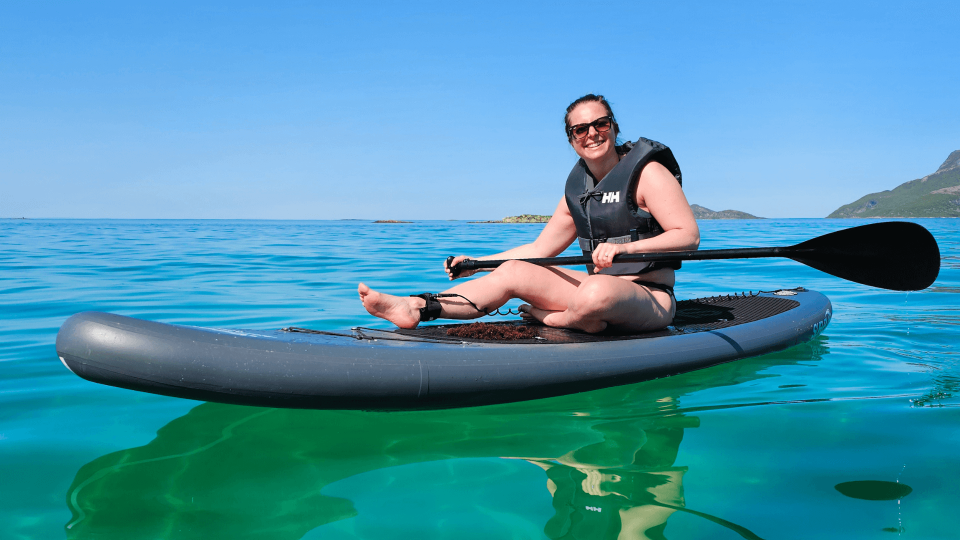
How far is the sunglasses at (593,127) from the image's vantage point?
3.20 meters

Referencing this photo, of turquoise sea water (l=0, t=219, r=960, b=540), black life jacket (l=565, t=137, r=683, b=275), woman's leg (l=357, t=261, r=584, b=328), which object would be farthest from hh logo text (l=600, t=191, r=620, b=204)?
turquoise sea water (l=0, t=219, r=960, b=540)

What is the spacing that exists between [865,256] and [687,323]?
3.26 feet

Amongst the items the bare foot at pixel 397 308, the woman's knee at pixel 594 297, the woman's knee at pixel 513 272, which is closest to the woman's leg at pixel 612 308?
the woman's knee at pixel 594 297

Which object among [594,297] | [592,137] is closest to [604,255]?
[594,297]

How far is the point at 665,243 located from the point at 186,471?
2.27m

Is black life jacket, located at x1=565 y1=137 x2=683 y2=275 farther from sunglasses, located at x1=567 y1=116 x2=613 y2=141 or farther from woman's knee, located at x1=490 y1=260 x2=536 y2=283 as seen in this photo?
woman's knee, located at x1=490 y1=260 x2=536 y2=283

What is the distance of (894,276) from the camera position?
3232 mm

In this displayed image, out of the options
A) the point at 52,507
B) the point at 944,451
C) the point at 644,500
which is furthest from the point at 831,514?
the point at 52,507

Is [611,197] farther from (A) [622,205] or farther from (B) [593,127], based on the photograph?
(B) [593,127]

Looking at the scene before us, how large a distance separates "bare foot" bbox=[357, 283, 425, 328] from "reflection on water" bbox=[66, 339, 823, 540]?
1.80ft

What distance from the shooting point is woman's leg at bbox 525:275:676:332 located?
2900 millimetres

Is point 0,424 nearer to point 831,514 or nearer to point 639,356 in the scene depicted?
point 639,356

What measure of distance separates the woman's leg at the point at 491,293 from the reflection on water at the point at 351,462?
57 cm

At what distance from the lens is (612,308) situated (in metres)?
2.98
